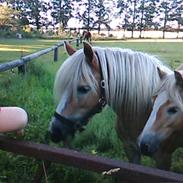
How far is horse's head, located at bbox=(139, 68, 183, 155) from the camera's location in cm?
224

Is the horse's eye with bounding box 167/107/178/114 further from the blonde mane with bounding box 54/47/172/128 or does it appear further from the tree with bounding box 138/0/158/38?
the tree with bounding box 138/0/158/38

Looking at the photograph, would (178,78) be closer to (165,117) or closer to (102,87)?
(165,117)

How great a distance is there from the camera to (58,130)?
2.56m

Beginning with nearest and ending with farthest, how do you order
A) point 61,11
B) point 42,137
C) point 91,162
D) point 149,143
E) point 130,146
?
point 91,162 → point 149,143 → point 130,146 → point 42,137 → point 61,11

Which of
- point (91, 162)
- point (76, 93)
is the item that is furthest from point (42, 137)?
point (91, 162)

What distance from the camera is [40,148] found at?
75.6 inches

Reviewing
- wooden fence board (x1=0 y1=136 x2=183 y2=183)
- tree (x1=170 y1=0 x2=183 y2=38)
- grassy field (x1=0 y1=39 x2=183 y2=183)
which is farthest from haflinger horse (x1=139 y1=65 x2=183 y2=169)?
tree (x1=170 y1=0 x2=183 y2=38)

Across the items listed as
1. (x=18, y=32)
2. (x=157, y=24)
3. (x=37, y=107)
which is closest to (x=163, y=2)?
(x=157, y=24)

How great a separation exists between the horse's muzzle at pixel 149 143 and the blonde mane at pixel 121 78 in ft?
1.54

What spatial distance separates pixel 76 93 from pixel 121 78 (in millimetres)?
354

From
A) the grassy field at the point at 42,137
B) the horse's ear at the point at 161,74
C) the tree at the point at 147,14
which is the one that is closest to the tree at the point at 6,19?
the tree at the point at 147,14

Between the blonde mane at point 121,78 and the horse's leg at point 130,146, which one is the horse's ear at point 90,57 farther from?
the horse's leg at point 130,146

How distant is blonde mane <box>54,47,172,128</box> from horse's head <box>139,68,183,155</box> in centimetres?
36

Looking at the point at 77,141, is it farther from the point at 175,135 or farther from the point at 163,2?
the point at 163,2
